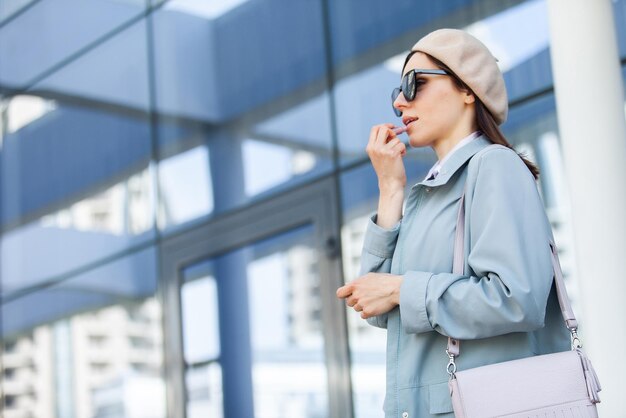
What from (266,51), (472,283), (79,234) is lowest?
(472,283)

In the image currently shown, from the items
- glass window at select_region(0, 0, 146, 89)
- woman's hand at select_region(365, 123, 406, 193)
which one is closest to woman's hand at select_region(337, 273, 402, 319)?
woman's hand at select_region(365, 123, 406, 193)

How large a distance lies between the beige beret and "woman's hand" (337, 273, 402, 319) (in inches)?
17.4

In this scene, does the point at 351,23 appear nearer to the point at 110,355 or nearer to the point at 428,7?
the point at 428,7

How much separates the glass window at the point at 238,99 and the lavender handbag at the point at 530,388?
453 centimetres

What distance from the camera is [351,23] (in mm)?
6723

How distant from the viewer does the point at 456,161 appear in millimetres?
2402

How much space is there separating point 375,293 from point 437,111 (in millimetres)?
432

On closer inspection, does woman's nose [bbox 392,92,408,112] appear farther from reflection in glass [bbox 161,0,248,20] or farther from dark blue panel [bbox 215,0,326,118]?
reflection in glass [bbox 161,0,248,20]

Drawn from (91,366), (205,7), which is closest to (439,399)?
(205,7)

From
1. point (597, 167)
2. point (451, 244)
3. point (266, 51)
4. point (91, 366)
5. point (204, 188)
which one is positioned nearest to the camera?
point (451, 244)

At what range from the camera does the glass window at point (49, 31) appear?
8.19m

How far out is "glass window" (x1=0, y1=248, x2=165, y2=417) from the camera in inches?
302

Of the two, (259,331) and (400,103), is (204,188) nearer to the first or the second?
(259,331)

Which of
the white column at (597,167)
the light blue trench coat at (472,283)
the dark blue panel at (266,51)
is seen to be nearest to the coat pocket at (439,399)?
the light blue trench coat at (472,283)
